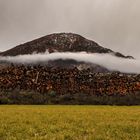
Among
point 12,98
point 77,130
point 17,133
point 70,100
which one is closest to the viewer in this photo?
point 17,133

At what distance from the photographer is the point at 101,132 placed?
75.3ft

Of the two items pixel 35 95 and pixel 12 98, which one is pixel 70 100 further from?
pixel 12 98

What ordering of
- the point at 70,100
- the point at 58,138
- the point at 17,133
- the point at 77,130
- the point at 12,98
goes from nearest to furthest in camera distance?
the point at 58,138 < the point at 17,133 < the point at 77,130 < the point at 12,98 < the point at 70,100

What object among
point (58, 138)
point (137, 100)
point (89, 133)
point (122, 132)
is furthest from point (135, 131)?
point (137, 100)

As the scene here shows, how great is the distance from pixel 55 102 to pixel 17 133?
487 feet

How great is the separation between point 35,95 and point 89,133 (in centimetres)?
15319

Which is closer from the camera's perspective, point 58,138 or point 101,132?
point 58,138

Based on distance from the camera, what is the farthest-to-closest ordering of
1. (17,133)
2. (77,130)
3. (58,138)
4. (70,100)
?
(70,100)
(77,130)
(17,133)
(58,138)

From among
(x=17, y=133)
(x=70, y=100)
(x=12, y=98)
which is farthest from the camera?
(x=70, y=100)

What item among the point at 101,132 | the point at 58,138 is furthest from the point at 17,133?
the point at 101,132

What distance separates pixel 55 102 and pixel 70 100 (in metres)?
8.89

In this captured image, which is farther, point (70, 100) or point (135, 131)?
point (70, 100)

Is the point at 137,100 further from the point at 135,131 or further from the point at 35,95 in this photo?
the point at 135,131

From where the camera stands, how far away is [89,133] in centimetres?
2241
